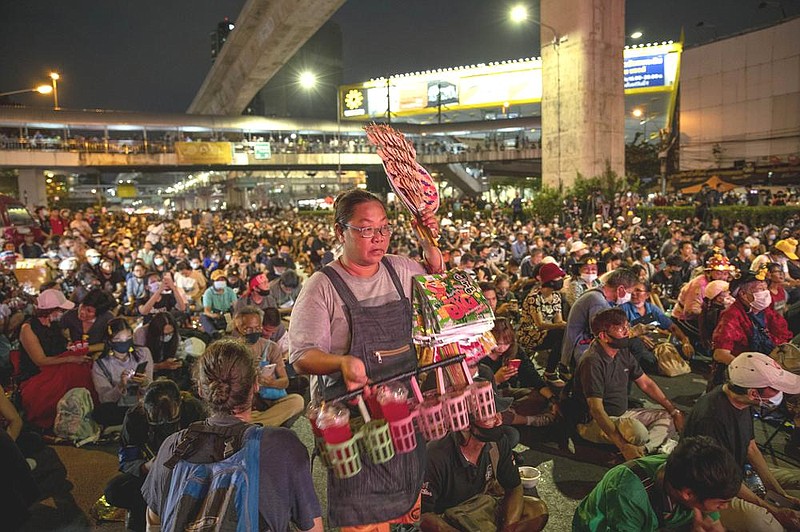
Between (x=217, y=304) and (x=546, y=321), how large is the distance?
17.3 feet

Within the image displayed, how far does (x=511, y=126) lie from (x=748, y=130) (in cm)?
1736

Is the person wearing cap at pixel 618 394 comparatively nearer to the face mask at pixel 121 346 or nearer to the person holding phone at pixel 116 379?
the person holding phone at pixel 116 379

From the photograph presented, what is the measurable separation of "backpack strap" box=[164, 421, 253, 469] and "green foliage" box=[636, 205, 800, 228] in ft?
63.7

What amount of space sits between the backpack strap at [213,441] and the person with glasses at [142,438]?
5.23ft

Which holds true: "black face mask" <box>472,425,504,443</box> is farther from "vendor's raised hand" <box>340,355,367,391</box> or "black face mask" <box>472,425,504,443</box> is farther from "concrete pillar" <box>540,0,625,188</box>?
"concrete pillar" <box>540,0,625,188</box>

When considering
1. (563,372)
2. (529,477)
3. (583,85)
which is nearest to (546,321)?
(563,372)

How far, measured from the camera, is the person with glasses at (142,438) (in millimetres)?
3252

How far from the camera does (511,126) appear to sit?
43688 mm

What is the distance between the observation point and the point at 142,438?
3410mm

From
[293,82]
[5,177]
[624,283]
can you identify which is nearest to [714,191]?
[624,283]

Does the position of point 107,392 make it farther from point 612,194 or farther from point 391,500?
point 612,194

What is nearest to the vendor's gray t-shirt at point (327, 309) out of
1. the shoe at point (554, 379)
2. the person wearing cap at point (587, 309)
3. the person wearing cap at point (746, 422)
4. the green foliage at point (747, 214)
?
the person wearing cap at point (746, 422)

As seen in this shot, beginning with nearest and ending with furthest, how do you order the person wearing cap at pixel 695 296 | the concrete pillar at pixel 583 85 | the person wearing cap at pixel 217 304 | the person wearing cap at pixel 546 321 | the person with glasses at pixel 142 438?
1. the person with glasses at pixel 142 438
2. the person wearing cap at pixel 546 321
3. the person wearing cap at pixel 695 296
4. the person wearing cap at pixel 217 304
5. the concrete pillar at pixel 583 85

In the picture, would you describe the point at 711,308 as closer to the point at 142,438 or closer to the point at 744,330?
the point at 744,330
